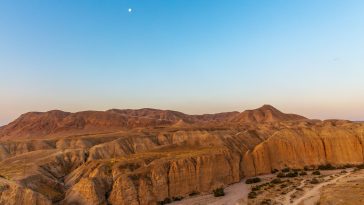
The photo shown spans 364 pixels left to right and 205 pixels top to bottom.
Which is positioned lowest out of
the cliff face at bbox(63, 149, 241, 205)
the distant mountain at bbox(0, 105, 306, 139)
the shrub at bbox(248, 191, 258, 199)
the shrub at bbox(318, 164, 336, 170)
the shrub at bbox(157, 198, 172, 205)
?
the shrub at bbox(157, 198, 172, 205)

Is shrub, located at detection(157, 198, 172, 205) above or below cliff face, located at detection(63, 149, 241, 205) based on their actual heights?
below

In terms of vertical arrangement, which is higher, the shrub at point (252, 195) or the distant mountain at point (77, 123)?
the distant mountain at point (77, 123)

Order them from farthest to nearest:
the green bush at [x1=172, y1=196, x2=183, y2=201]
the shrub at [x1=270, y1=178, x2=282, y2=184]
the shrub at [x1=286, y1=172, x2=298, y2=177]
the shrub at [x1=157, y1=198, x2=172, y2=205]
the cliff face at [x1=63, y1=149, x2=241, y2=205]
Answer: the shrub at [x1=286, y1=172, x2=298, y2=177]
the shrub at [x1=270, y1=178, x2=282, y2=184]
the green bush at [x1=172, y1=196, x2=183, y2=201]
the shrub at [x1=157, y1=198, x2=172, y2=205]
the cliff face at [x1=63, y1=149, x2=241, y2=205]

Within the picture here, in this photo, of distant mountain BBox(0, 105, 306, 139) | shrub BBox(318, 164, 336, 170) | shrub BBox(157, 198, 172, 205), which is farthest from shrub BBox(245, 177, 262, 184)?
distant mountain BBox(0, 105, 306, 139)

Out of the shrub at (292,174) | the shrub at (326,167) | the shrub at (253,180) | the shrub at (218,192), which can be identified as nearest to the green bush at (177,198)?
the shrub at (218,192)

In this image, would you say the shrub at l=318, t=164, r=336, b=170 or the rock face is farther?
the rock face

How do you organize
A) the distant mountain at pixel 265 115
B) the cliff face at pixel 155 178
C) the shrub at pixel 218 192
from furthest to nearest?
the distant mountain at pixel 265 115 < the shrub at pixel 218 192 < the cliff face at pixel 155 178

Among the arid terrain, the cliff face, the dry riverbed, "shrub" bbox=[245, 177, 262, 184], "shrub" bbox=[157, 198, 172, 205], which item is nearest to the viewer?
the arid terrain

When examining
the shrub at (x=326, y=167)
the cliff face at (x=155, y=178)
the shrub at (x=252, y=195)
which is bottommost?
the shrub at (x=252, y=195)

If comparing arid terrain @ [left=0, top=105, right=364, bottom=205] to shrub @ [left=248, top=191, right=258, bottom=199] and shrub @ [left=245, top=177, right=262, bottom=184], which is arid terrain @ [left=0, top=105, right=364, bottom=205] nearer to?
shrub @ [left=248, top=191, right=258, bottom=199]

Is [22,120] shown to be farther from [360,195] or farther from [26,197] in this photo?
[360,195]

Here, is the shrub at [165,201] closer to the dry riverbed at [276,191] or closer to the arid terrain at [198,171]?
the arid terrain at [198,171]

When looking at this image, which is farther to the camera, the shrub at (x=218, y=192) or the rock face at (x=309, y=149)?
the rock face at (x=309, y=149)

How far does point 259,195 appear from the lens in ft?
146
